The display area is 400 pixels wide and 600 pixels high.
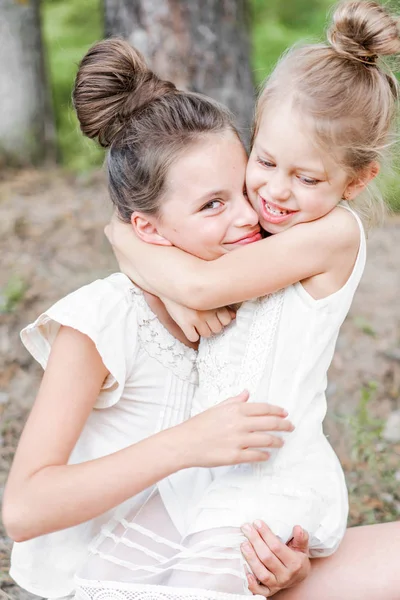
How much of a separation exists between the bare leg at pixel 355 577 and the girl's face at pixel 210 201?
0.91 m

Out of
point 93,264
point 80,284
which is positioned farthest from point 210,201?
point 93,264

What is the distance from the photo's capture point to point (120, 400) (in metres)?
2.27

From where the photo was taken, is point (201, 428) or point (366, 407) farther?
point (366, 407)

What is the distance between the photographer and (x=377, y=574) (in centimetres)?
230

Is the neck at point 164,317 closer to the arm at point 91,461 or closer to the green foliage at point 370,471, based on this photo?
the arm at point 91,461

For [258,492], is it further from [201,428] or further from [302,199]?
[302,199]

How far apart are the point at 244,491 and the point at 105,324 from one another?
53 centimetres

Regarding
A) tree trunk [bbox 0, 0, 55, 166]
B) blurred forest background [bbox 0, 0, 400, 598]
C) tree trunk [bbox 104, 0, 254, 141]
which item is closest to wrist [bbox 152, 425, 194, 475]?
blurred forest background [bbox 0, 0, 400, 598]

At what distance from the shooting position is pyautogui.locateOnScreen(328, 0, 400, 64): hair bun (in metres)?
2.01

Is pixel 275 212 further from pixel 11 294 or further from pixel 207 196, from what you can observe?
pixel 11 294

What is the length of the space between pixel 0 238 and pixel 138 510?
9.86 feet

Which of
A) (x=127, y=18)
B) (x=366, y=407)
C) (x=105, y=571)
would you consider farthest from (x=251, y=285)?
(x=127, y=18)

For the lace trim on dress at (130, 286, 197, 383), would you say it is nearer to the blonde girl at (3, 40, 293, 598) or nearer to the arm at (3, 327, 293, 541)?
the blonde girl at (3, 40, 293, 598)

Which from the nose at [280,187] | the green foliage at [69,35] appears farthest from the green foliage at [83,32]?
the nose at [280,187]
